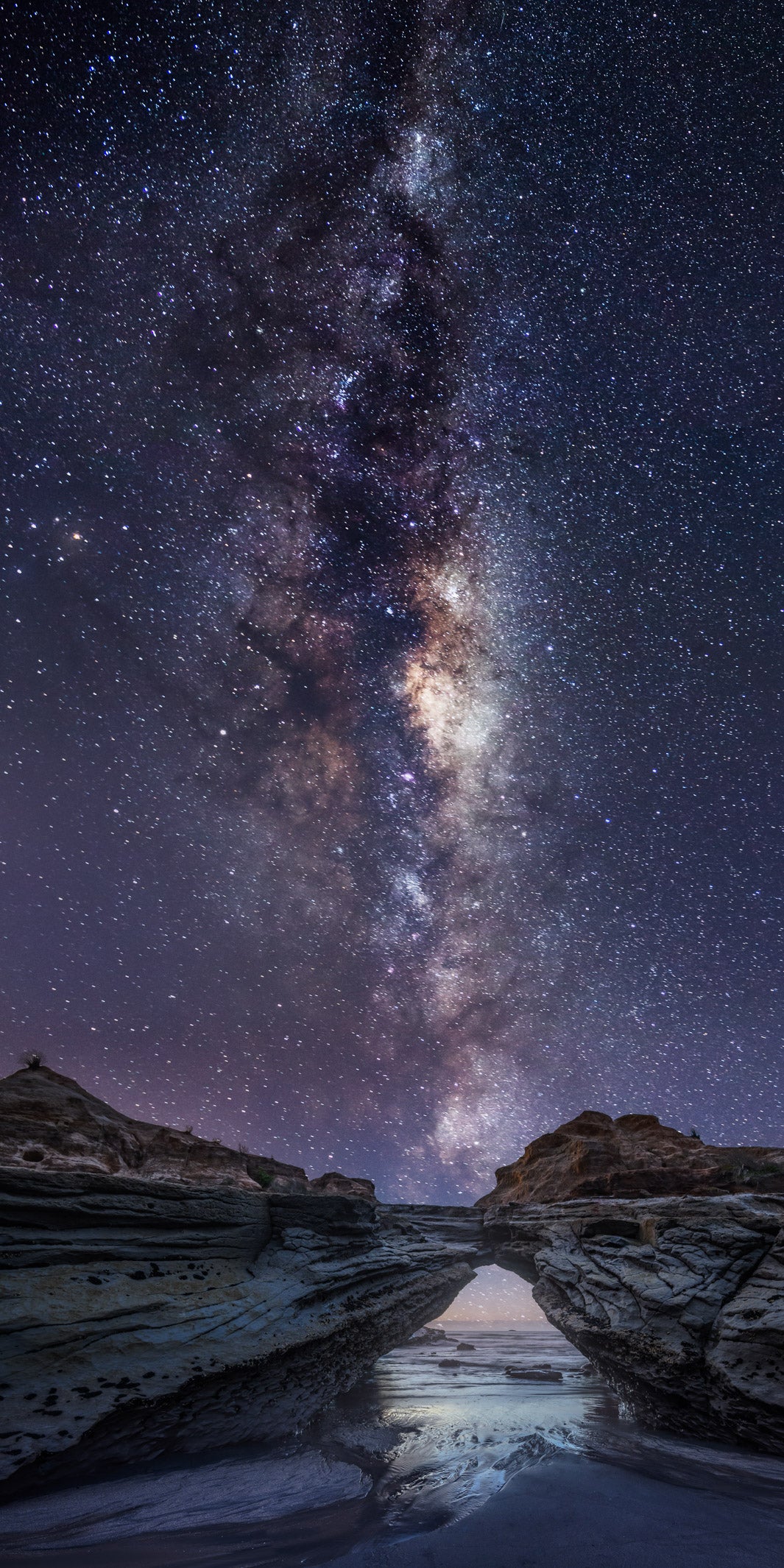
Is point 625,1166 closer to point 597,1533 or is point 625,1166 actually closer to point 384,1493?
point 384,1493

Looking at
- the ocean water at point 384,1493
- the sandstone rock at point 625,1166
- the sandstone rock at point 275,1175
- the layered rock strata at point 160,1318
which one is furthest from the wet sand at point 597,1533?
the sandstone rock at point 275,1175

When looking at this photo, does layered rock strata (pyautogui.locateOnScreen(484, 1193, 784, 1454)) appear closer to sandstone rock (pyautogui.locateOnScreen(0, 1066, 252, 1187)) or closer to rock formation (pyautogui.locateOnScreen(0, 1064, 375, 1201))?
rock formation (pyautogui.locateOnScreen(0, 1064, 375, 1201))

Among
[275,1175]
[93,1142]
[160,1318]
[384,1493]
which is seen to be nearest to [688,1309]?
[384,1493]

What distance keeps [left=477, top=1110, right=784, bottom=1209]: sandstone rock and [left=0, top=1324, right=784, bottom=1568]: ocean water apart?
8.82m

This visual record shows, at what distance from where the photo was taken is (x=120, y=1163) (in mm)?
21047

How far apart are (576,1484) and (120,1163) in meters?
19.2

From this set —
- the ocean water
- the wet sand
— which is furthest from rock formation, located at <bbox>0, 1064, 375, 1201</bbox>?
the wet sand

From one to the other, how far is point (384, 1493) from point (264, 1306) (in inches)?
194

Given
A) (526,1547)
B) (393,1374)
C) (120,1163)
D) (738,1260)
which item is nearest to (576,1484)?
(526,1547)

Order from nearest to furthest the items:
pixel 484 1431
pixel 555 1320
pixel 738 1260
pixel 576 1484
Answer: pixel 576 1484
pixel 484 1431
pixel 738 1260
pixel 555 1320

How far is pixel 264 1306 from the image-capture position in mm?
11914

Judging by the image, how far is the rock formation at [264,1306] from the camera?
28.2 ft

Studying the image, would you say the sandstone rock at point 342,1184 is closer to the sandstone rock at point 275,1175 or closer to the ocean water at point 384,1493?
the sandstone rock at point 275,1175

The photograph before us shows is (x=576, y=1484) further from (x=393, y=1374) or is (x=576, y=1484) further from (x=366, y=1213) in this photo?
(x=393, y=1374)
